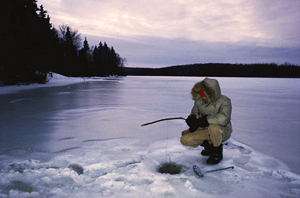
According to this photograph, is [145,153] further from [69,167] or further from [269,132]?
[269,132]

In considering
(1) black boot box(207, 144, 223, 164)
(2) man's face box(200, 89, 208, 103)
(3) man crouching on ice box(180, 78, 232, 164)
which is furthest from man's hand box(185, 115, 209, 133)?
(1) black boot box(207, 144, 223, 164)

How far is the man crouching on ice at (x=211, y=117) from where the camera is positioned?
289 cm

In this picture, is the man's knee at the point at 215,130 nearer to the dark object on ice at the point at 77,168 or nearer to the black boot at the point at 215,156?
the black boot at the point at 215,156

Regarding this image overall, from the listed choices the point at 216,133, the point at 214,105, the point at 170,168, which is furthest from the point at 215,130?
the point at 170,168

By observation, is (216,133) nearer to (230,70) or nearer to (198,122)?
(198,122)

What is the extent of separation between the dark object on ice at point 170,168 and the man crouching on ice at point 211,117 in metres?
0.49

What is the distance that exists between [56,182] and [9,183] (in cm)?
A: 58

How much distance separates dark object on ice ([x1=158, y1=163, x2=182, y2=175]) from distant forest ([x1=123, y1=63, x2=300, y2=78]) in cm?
10515

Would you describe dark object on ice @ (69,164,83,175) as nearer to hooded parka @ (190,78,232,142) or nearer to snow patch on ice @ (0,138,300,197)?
snow patch on ice @ (0,138,300,197)

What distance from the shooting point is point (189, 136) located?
332 cm

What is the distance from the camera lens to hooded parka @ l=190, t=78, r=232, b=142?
288 cm

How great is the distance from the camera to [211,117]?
291 cm

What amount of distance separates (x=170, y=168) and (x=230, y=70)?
13341 cm

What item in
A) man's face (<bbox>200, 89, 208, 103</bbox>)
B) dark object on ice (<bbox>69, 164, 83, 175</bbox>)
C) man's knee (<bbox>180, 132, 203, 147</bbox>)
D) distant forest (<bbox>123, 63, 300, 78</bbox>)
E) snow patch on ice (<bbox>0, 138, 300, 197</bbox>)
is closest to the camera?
snow patch on ice (<bbox>0, 138, 300, 197</bbox>)
